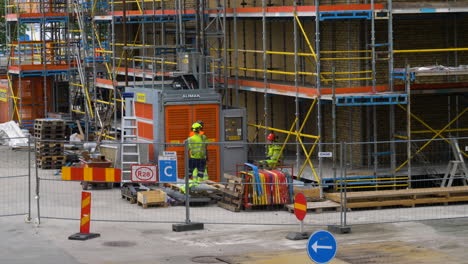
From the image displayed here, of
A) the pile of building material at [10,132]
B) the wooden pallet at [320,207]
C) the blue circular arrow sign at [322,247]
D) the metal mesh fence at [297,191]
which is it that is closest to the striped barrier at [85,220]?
the metal mesh fence at [297,191]

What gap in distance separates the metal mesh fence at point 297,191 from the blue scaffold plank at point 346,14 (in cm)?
342

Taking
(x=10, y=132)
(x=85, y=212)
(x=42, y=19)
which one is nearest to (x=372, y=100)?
(x=85, y=212)

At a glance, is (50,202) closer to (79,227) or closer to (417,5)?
(79,227)

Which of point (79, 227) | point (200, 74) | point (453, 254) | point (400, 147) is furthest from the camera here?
point (200, 74)

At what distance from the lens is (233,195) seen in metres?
22.9

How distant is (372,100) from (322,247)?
1147 centimetres

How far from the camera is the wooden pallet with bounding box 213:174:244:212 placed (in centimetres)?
2280

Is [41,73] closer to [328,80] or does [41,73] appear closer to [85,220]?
[328,80]

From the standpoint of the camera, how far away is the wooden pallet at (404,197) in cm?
2267

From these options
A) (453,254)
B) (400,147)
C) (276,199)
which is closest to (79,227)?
(276,199)

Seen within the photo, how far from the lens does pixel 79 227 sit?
21.2 m

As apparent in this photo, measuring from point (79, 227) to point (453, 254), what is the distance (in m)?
7.98

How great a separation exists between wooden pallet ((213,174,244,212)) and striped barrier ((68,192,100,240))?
3944 millimetres

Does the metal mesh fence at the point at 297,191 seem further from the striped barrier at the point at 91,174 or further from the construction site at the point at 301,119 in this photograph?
the striped barrier at the point at 91,174
